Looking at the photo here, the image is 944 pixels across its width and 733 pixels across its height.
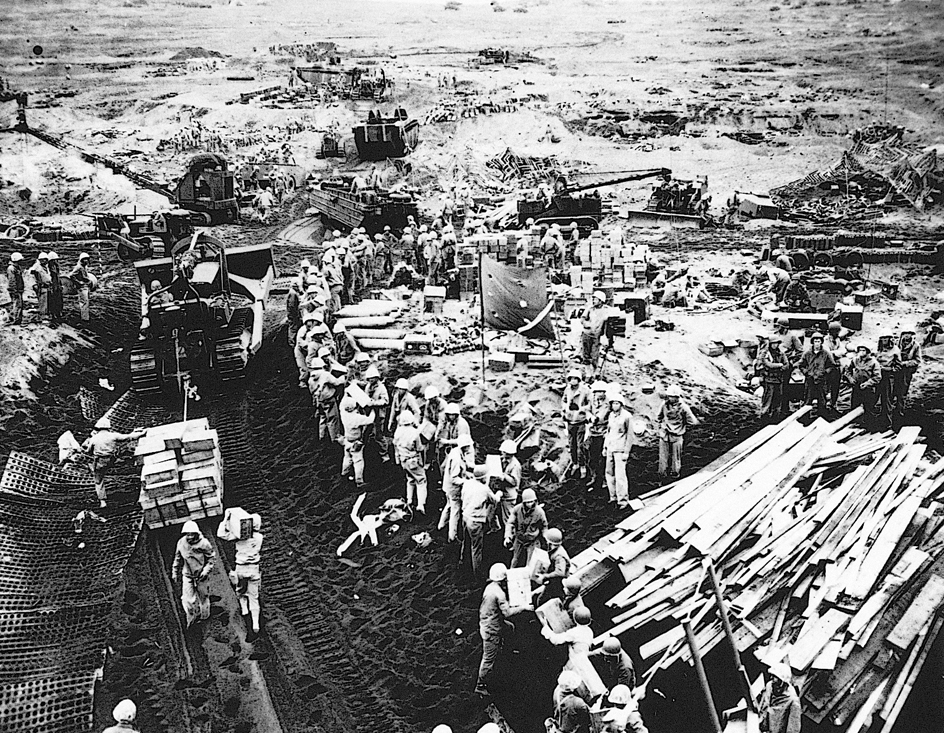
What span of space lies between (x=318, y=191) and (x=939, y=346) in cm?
1772

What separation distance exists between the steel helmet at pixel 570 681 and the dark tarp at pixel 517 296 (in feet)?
31.8

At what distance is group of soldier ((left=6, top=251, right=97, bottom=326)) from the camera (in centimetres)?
1584

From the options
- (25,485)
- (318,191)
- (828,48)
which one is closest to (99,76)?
(318,191)

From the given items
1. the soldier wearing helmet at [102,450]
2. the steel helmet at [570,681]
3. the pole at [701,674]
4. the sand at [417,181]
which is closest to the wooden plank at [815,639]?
the pole at [701,674]

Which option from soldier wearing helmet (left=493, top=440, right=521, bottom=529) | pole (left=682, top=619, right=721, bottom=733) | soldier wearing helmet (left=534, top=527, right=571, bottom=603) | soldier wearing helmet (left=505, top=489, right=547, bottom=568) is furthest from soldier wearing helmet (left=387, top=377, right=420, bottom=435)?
pole (left=682, top=619, right=721, bottom=733)

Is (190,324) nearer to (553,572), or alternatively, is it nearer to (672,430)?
(672,430)

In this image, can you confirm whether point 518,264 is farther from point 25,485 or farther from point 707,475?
point 25,485

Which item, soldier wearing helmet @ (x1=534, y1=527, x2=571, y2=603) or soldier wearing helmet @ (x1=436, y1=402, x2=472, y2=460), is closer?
soldier wearing helmet @ (x1=534, y1=527, x2=571, y2=603)

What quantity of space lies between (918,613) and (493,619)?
4.00 meters

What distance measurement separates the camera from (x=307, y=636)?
9.35 metres

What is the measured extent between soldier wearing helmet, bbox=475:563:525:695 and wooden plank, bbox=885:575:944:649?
11.3ft

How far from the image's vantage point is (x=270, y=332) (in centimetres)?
1800

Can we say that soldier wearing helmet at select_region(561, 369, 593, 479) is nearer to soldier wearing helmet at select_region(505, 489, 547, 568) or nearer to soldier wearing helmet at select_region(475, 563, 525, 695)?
soldier wearing helmet at select_region(505, 489, 547, 568)

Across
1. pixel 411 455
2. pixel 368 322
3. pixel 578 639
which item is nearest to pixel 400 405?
pixel 411 455
